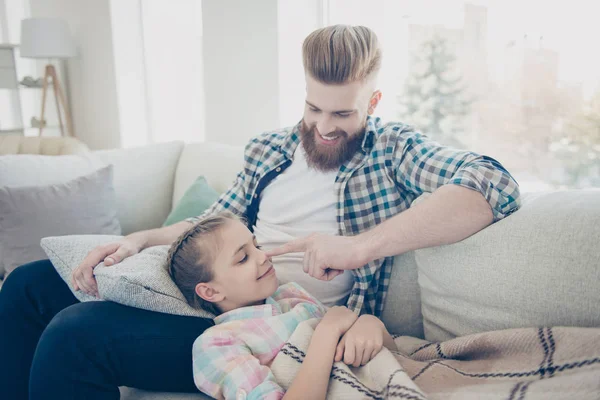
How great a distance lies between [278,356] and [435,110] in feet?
7.48

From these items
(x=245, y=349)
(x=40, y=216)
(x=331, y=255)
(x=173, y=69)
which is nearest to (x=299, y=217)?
(x=331, y=255)

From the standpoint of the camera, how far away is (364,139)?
1448 mm

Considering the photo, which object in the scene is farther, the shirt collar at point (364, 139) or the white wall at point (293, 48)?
the white wall at point (293, 48)

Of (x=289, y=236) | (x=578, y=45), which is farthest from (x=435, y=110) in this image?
(x=289, y=236)

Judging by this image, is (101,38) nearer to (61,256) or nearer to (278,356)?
(61,256)

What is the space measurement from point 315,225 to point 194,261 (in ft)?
1.43

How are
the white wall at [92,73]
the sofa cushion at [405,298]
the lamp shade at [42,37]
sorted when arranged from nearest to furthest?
the sofa cushion at [405,298]
the lamp shade at [42,37]
the white wall at [92,73]

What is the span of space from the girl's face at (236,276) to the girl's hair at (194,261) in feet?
0.05

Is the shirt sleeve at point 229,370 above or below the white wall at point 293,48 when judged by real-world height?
below

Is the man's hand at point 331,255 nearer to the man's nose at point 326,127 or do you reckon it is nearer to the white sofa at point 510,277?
the white sofa at point 510,277

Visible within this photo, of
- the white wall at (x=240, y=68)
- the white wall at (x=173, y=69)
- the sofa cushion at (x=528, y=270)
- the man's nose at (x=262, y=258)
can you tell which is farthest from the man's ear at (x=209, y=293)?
the white wall at (x=173, y=69)

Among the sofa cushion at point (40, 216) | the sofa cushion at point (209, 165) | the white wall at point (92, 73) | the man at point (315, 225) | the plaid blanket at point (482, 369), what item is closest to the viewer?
the plaid blanket at point (482, 369)

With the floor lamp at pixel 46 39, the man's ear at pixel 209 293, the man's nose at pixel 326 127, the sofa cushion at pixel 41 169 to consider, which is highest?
the floor lamp at pixel 46 39

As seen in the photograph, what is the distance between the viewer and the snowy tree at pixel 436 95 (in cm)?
291
